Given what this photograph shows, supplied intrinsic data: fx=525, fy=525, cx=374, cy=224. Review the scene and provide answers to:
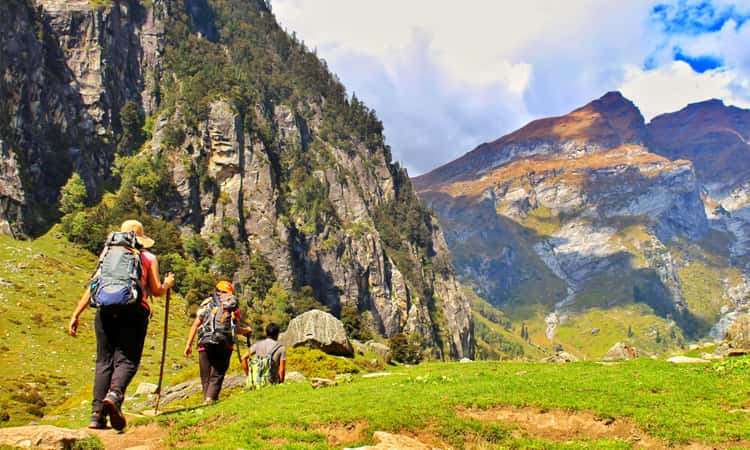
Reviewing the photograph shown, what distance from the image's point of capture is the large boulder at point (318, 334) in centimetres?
3822

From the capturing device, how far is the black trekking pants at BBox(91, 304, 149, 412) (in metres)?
11.7

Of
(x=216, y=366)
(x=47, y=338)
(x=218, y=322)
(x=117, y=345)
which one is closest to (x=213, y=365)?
(x=216, y=366)

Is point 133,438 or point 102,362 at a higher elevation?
point 102,362

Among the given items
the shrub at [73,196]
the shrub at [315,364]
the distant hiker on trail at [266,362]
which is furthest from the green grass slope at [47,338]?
the shrub at [73,196]

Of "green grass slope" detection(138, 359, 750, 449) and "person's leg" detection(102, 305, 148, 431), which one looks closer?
"person's leg" detection(102, 305, 148, 431)

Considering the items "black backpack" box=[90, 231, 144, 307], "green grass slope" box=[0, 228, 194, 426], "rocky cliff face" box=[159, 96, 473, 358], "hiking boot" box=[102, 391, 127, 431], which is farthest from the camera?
"rocky cliff face" box=[159, 96, 473, 358]

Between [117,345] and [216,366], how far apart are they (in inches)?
237

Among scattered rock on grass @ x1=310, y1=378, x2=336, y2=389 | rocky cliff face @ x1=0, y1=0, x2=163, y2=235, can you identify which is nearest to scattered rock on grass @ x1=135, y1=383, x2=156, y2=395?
scattered rock on grass @ x1=310, y1=378, x2=336, y2=389

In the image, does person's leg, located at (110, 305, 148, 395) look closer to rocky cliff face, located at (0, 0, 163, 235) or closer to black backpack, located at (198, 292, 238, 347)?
black backpack, located at (198, 292, 238, 347)

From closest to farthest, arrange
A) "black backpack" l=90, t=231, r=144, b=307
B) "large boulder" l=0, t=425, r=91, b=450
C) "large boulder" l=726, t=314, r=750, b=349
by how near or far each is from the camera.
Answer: "large boulder" l=0, t=425, r=91, b=450 < "black backpack" l=90, t=231, r=144, b=307 < "large boulder" l=726, t=314, r=750, b=349

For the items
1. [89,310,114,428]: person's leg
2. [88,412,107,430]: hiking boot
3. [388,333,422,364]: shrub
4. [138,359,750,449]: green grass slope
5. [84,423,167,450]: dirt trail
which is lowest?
[388,333,422,364]: shrub

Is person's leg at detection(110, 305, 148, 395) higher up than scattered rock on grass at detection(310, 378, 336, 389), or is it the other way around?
person's leg at detection(110, 305, 148, 395)

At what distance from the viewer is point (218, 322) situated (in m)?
17.0

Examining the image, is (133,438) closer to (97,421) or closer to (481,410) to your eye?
(97,421)
